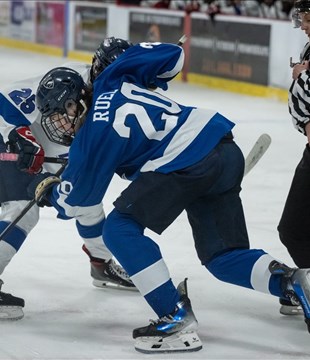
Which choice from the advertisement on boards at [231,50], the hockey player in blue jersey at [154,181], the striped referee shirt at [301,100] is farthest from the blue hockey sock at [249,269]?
the advertisement on boards at [231,50]

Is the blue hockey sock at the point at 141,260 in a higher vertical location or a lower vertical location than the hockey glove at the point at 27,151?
lower

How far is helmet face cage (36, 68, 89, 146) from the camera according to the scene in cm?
304

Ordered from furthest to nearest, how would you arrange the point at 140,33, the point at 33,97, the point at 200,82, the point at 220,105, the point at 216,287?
the point at 140,33 < the point at 200,82 < the point at 220,105 < the point at 216,287 < the point at 33,97

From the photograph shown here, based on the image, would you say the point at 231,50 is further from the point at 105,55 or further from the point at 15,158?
the point at 15,158

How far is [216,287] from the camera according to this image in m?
3.76

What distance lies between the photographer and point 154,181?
3016mm

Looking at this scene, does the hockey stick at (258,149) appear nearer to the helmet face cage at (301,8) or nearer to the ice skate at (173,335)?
the helmet face cage at (301,8)

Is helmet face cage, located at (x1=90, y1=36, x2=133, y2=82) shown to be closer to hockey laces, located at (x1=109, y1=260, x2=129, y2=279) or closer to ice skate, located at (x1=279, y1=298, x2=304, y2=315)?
hockey laces, located at (x1=109, y1=260, x2=129, y2=279)

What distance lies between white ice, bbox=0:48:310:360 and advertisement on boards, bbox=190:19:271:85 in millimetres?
4628

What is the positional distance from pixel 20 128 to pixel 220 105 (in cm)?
582

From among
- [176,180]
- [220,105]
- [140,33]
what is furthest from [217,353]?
[140,33]

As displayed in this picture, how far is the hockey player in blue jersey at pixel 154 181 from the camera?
9.76 feet

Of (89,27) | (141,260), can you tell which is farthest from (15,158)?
(89,27)

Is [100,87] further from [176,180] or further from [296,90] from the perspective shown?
[296,90]
